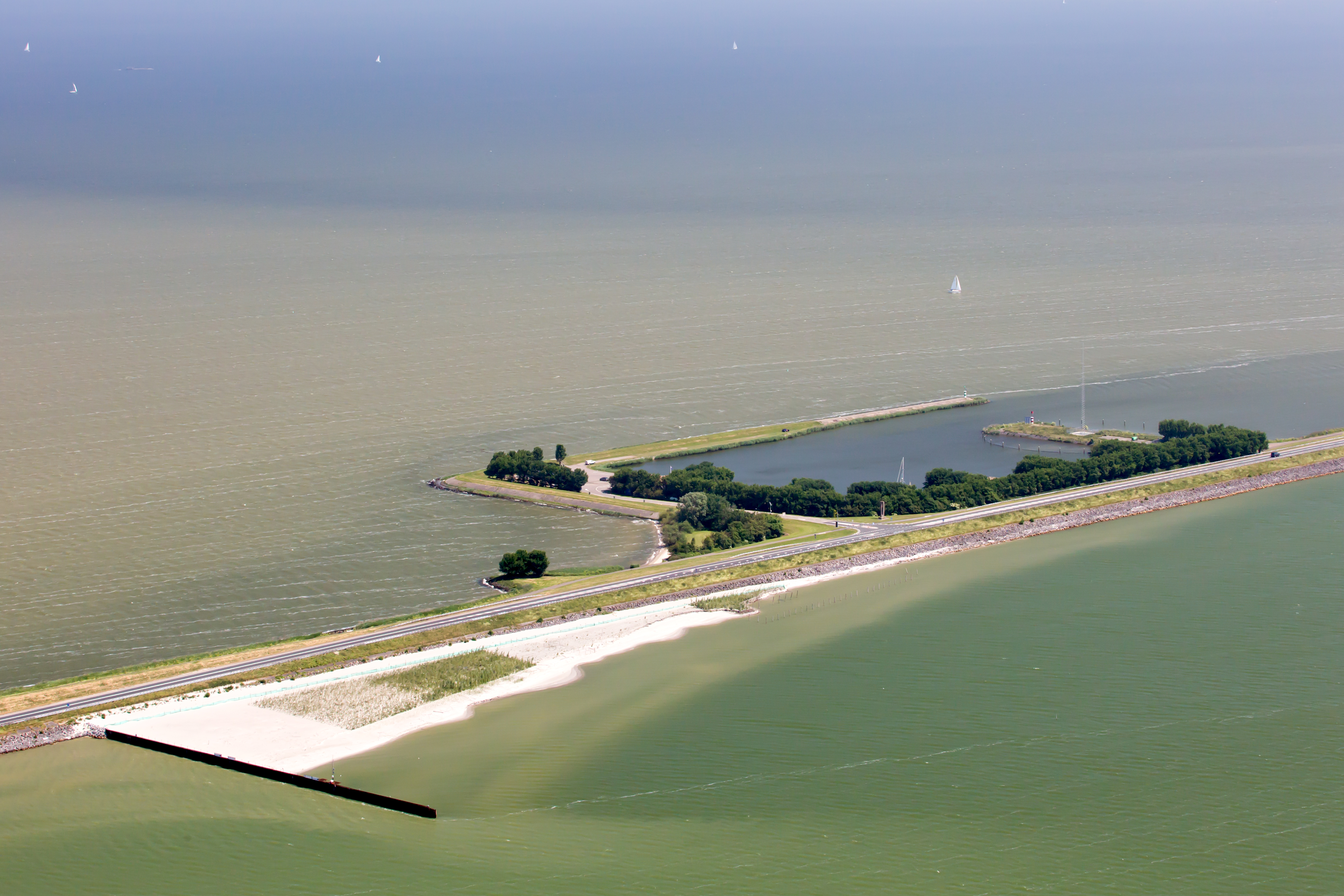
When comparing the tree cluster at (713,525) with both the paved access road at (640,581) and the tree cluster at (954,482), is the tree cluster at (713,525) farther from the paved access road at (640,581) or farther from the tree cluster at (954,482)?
the paved access road at (640,581)

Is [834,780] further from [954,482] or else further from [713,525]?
[954,482]

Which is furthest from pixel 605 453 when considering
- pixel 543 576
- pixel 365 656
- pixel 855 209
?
pixel 855 209

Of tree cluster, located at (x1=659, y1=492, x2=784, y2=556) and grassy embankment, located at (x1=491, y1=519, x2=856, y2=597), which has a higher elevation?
tree cluster, located at (x1=659, y1=492, x2=784, y2=556)

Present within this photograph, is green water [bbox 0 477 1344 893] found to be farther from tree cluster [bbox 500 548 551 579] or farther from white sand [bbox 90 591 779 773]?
tree cluster [bbox 500 548 551 579]

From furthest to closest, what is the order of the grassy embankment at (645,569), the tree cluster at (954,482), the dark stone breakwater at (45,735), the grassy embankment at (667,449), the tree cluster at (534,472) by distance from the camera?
the tree cluster at (534,472)
the grassy embankment at (667,449)
the tree cluster at (954,482)
the grassy embankment at (645,569)
the dark stone breakwater at (45,735)

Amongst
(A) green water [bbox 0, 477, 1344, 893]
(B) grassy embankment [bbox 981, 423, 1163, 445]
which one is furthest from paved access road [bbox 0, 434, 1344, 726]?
(B) grassy embankment [bbox 981, 423, 1163, 445]

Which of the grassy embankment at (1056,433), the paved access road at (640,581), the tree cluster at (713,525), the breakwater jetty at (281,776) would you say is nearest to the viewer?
the breakwater jetty at (281,776)

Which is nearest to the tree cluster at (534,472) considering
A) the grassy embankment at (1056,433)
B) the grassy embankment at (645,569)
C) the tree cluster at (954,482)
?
the tree cluster at (954,482)
